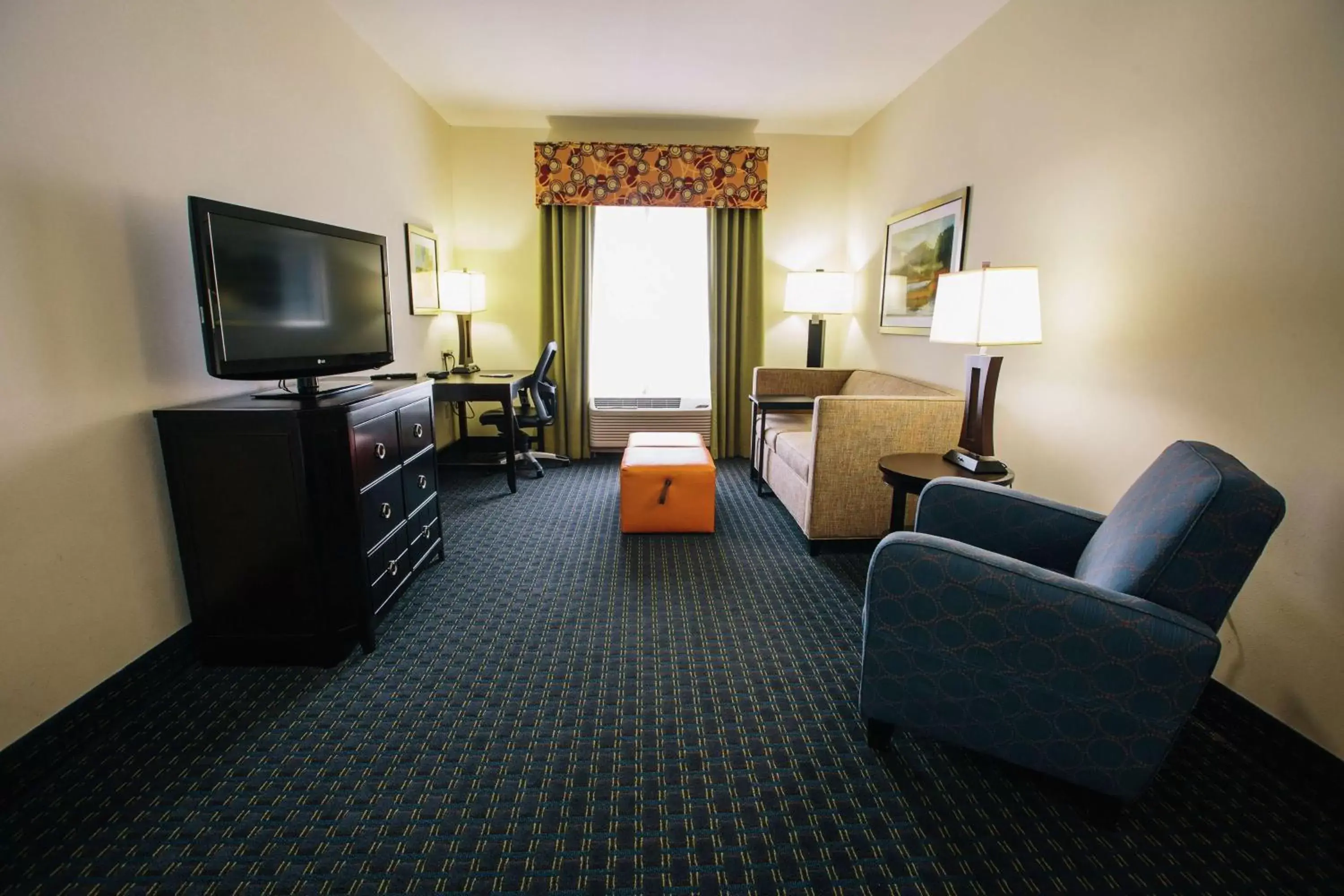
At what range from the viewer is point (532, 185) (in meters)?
4.64

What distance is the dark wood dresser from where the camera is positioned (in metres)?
1.79

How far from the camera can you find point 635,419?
15.8 ft

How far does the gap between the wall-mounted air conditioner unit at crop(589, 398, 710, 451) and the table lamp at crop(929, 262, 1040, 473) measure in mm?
2506

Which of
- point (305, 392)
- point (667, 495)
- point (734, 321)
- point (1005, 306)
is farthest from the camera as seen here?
point (734, 321)

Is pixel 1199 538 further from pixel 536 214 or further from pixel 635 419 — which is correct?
pixel 536 214

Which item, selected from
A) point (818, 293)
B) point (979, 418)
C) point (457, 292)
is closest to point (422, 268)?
point (457, 292)

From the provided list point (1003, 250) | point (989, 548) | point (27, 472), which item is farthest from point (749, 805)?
point (1003, 250)

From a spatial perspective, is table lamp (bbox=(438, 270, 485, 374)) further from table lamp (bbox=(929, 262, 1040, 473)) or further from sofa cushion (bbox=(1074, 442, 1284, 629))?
sofa cushion (bbox=(1074, 442, 1284, 629))

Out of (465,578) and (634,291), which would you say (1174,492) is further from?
(634,291)

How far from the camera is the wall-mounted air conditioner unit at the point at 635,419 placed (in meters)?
4.80

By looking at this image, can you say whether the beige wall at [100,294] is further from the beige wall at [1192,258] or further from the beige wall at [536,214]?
the beige wall at [1192,258]

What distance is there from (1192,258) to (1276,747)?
54.0 inches

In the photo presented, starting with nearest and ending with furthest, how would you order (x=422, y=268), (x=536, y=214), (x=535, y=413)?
1. (x=422, y=268)
2. (x=535, y=413)
3. (x=536, y=214)

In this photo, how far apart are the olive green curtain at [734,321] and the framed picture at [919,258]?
1.05m
